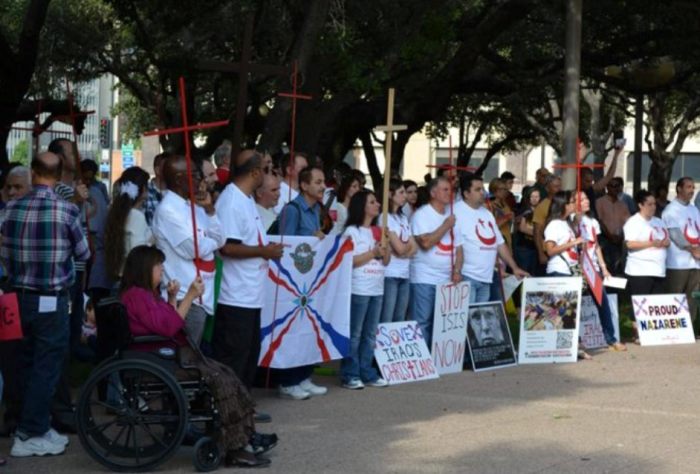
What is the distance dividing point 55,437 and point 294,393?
286 centimetres

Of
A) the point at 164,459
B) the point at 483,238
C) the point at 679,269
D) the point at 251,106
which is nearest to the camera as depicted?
the point at 164,459

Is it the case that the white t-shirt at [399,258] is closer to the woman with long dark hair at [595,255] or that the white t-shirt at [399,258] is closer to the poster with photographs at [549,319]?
the poster with photographs at [549,319]

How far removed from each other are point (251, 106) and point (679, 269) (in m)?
12.5

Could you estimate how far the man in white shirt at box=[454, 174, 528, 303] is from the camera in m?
13.5

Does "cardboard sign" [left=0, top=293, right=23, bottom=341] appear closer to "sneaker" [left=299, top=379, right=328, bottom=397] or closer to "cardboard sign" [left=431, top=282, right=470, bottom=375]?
"sneaker" [left=299, top=379, right=328, bottom=397]

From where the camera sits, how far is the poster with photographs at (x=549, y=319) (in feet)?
45.7

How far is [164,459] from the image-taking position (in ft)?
26.7

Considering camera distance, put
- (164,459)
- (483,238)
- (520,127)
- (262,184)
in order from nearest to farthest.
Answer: (164,459) < (262,184) < (483,238) < (520,127)

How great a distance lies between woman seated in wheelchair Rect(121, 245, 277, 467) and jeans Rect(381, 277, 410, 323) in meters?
3.98

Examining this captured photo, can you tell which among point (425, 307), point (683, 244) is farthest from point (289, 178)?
point (683, 244)

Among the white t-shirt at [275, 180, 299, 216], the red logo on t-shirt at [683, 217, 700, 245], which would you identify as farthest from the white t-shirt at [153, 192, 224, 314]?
the red logo on t-shirt at [683, 217, 700, 245]

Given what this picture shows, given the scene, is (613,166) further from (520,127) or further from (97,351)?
(520,127)

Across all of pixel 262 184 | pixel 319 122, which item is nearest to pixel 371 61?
pixel 319 122

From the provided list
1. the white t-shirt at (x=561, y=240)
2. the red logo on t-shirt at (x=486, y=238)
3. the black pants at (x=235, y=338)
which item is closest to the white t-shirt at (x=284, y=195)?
the red logo on t-shirt at (x=486, y=238)
